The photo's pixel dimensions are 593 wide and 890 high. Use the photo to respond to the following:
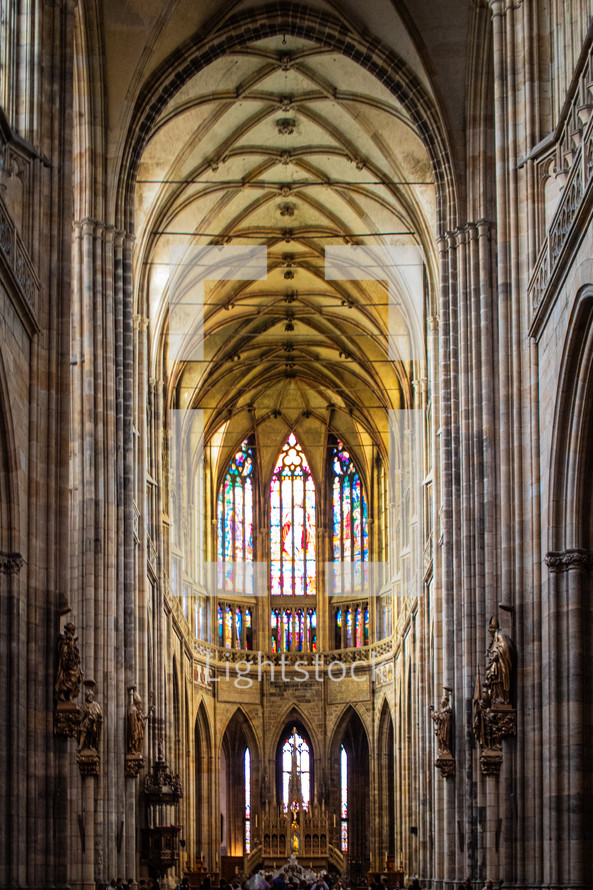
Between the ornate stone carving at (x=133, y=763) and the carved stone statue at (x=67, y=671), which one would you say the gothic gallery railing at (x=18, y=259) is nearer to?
the carved stone statue at (x=67, y=671)

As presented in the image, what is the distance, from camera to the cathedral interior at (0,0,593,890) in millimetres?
20125

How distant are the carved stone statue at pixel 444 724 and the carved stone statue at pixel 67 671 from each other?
13.2m

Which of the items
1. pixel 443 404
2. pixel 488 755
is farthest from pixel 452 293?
pixel 488 755

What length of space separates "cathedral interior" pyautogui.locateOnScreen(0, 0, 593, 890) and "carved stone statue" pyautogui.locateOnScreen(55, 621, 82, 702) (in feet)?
0.14

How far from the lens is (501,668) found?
72.6 feet

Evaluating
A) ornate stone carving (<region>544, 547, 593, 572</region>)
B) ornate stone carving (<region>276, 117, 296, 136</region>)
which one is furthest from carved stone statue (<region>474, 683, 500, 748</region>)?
ornate stone carving (<region>276, 117, 296, 136</region>)

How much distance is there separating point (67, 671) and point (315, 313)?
30.0 meters

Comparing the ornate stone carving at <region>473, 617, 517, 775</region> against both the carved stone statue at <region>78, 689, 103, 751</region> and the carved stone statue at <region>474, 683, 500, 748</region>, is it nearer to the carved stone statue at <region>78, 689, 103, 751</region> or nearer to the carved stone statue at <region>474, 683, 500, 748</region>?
the carved stone statue at <region>474, 683, 500, 748</region>

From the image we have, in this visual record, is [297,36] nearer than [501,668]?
No

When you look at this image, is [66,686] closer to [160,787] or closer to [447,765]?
[447,765]

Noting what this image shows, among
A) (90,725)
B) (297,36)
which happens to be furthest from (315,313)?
(90,725)

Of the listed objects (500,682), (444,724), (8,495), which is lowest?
(444,724)

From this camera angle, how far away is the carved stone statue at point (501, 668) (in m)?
22.1

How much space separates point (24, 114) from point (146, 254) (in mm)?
16345
